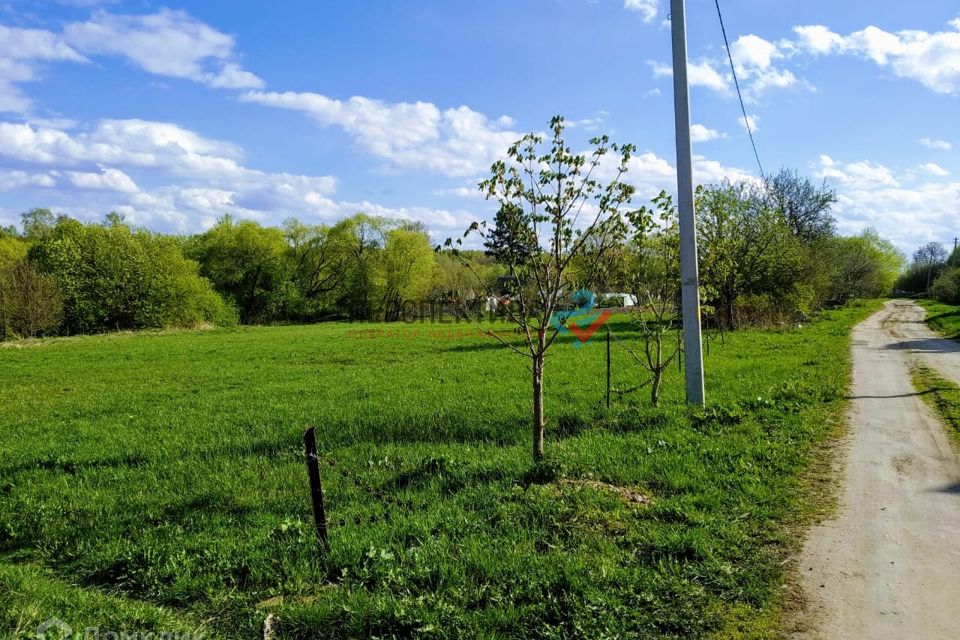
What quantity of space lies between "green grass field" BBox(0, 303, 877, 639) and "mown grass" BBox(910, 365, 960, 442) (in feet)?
4.86

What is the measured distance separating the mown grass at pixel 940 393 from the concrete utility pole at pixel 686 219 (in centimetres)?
364

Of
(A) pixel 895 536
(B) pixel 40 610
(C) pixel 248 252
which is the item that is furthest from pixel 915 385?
Result: (C) pixel 248 252

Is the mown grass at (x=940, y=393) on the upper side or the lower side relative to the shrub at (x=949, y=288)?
lower

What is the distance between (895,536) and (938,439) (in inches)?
162

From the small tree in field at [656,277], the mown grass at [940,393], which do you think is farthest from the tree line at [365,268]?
the mown grass at [940,393]

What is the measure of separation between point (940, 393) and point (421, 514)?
11162 millimetres

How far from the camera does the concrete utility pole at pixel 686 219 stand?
31.6ft

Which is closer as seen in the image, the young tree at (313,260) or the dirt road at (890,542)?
the dirt road at (890,542)

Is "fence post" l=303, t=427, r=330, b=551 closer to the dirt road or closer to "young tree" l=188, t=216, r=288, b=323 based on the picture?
the dirt road

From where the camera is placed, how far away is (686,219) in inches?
383

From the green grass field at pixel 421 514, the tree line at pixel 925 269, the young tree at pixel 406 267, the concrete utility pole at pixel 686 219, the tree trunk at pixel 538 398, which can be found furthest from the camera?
the tree line at pixel 925 269

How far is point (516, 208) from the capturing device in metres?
6.30

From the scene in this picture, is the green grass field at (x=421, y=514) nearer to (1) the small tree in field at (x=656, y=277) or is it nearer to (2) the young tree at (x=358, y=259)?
(1) the small tree in field at (x=656, y=277)

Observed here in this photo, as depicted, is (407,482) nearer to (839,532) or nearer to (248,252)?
(839,532)
